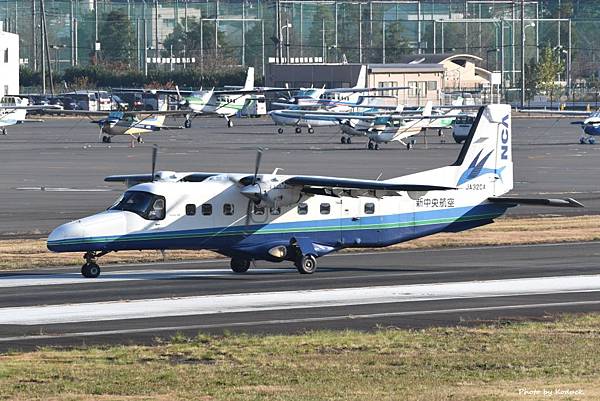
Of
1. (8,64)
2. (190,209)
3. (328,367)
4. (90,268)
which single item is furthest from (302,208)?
(8,64)

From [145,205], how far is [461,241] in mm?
13558

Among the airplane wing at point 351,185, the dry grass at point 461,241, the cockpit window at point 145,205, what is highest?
the airplane wing at point 351,185

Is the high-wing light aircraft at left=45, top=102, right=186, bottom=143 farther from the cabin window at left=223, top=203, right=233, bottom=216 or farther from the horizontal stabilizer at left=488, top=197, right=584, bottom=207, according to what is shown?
the cabin window at left=223, top=203, right=233, bottom=216

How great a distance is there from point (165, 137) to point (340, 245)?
7147cm

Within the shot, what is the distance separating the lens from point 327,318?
27.0 meters

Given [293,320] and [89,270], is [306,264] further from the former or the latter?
[293,320]

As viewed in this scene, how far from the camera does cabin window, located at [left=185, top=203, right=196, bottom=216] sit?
32562 millimetres

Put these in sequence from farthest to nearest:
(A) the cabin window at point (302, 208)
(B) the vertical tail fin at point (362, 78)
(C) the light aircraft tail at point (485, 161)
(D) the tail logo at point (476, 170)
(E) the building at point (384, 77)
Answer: (E) the building at point (384, 77)
(B) the vertical tail fin at point (362, 78)
(D) the tail logo at point (476, 170)
(C) the light aircraft tail at point (485, 161)
(A) the cabin window at point (302, 208)

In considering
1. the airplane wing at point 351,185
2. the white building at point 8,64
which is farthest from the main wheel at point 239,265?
the white building at point 8,64

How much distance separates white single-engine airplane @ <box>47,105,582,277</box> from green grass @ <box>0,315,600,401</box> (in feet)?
26.3

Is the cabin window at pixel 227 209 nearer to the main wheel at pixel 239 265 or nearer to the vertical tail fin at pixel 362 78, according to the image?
the main wheel at pixel 239 265

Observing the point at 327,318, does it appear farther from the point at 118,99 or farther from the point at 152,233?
the point at 118,99

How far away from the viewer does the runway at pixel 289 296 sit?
2602 cm

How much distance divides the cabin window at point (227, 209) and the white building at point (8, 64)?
444 feet
